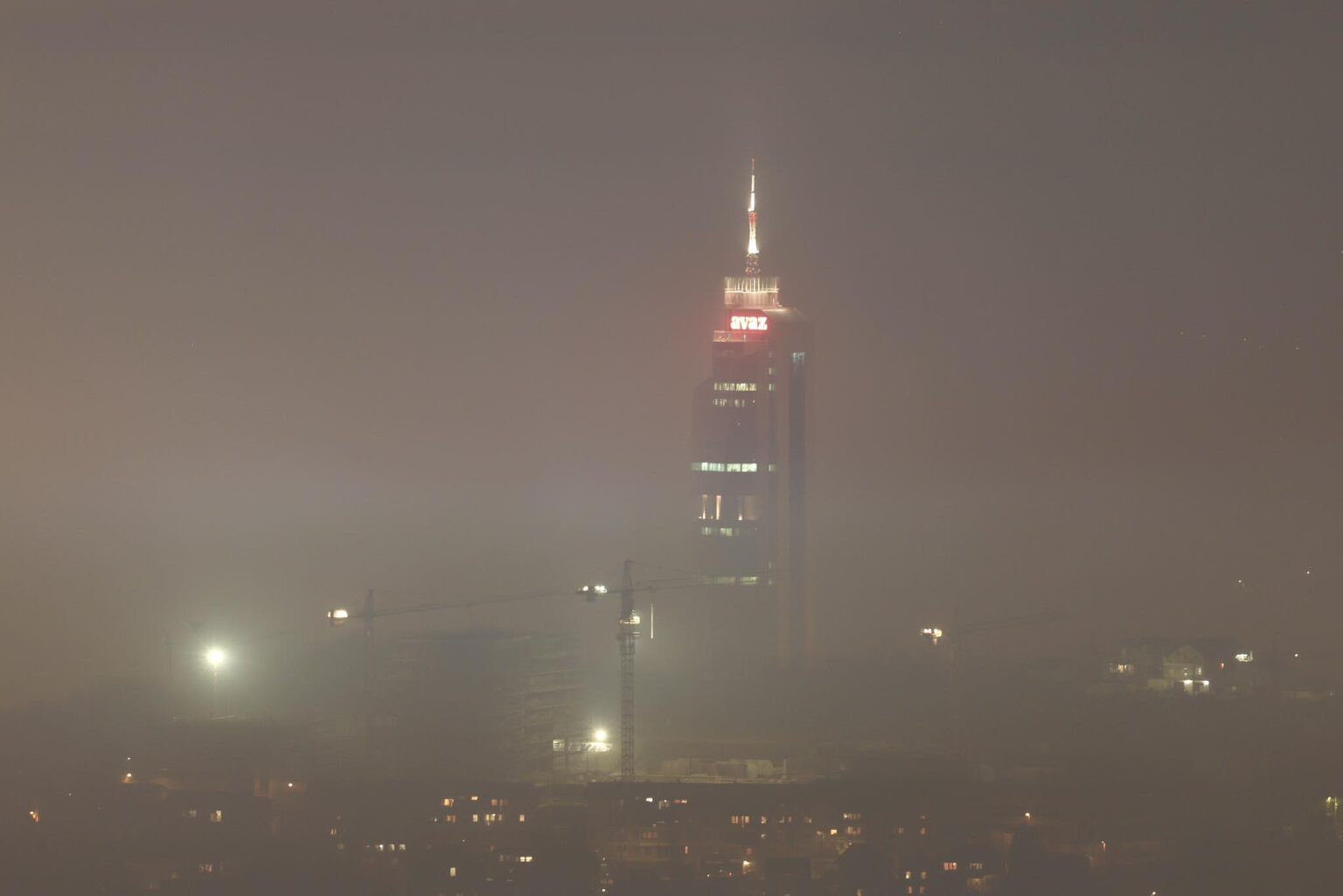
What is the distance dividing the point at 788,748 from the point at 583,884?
5805mm

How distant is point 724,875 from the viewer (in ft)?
56.4

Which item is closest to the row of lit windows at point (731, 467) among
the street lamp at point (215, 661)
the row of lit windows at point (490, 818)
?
the street lamp at point (215, 661)

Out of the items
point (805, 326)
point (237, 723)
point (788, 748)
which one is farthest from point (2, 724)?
point (805, 326)

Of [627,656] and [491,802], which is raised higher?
[627,656]

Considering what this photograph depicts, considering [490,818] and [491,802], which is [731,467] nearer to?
[491,802]

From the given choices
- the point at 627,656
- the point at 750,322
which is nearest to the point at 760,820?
the point at 627,656

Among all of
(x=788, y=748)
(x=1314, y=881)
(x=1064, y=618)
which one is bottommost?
(x=1314, y=881)

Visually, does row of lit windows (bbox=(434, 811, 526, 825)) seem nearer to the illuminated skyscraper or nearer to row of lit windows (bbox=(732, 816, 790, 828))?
row of lit windows (bbox=(732, 816, 790, 828))

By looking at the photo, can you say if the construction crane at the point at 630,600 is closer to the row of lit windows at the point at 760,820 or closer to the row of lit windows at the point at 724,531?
the row of lit windows at the point at 724,531

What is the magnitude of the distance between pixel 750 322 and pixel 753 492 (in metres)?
2.32

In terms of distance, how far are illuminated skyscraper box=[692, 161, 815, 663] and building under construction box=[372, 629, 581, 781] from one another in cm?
248

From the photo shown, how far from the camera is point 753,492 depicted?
2736 centimetres

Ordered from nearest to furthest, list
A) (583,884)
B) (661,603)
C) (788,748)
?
1. (583,884)
2. (788,748)
3. (661,603)

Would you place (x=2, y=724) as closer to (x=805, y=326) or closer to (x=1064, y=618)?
(x=805, y=326)
